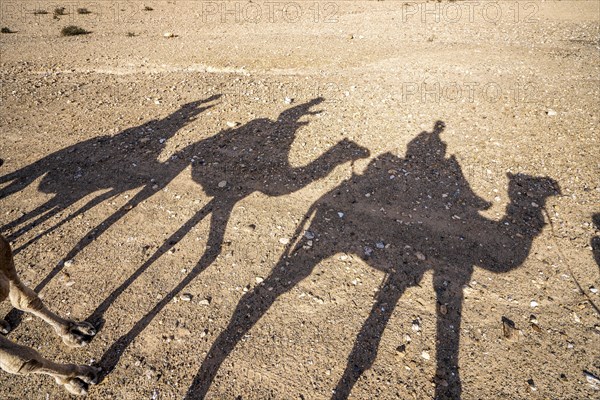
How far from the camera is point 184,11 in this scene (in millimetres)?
21938

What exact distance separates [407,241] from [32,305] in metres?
5.80

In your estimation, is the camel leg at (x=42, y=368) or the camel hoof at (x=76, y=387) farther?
the camel hoof at (x=76, y=387)

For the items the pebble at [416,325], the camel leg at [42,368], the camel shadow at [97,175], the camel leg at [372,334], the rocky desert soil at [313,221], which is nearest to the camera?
the camel leg at [42,368]

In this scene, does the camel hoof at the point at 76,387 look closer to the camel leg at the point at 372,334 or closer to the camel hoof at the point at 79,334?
the camel hoof at the point at 79,334

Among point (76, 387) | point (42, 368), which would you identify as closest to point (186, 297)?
point (76, 387)

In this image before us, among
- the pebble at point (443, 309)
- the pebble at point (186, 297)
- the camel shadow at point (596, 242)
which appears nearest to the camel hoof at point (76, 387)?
the pebble at point (186, 297)

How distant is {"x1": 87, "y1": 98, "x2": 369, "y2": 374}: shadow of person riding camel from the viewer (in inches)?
251

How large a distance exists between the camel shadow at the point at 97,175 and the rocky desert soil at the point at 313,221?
5 centimetres

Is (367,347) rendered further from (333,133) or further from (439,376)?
(333,133)

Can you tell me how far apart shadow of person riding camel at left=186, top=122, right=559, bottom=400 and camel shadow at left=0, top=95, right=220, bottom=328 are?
3653mm

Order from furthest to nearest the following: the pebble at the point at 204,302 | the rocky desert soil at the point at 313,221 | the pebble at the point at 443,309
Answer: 1. the pebble at the point at 204,302
2. the pebble at the point at 443,309
3. the rocky desert soil at the point at 313,221

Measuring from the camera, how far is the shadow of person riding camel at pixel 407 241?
498cm

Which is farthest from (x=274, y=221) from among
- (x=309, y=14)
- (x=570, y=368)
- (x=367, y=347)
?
(x=309, y=14)

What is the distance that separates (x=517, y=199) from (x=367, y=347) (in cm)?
481
